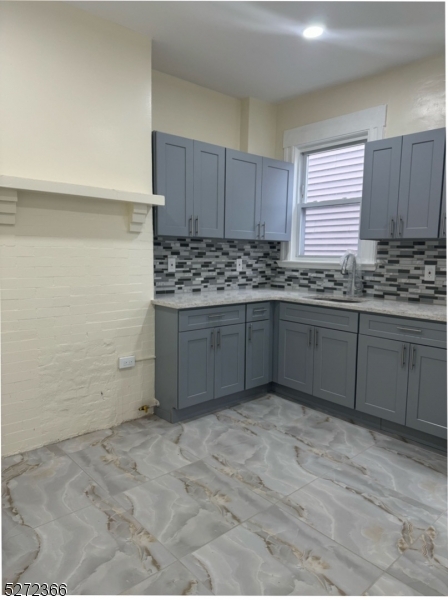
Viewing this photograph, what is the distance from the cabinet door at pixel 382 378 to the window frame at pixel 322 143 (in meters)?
0.92

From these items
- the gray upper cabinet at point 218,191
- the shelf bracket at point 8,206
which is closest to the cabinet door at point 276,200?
the gray upper cabinet at point 218,191

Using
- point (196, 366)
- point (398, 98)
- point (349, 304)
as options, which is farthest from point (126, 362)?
point (398, 98)

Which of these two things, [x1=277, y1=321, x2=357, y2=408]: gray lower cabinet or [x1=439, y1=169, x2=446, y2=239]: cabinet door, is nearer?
[x1=439, y1=169, x2=446, y2=239]: cabinet door

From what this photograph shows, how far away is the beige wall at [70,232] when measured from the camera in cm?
252

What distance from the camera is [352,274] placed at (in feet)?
12.1

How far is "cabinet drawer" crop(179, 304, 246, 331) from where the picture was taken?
307 cm

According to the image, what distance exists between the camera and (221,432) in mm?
3000

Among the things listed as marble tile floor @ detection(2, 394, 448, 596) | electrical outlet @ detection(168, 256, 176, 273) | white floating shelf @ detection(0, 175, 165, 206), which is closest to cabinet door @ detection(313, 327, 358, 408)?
marble tile floor @ detection(2, 394, 448, 596)

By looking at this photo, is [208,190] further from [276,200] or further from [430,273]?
[430,273]

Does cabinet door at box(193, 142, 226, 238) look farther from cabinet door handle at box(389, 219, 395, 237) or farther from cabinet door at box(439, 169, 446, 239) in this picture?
cabinet door at box(439, 169, 446, 239)

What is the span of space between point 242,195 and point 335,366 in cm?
170

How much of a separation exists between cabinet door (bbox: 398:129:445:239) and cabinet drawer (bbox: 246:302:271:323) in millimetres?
1222

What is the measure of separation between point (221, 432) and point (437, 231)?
213cm

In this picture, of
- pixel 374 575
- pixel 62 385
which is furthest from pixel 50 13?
pixel 374 575
